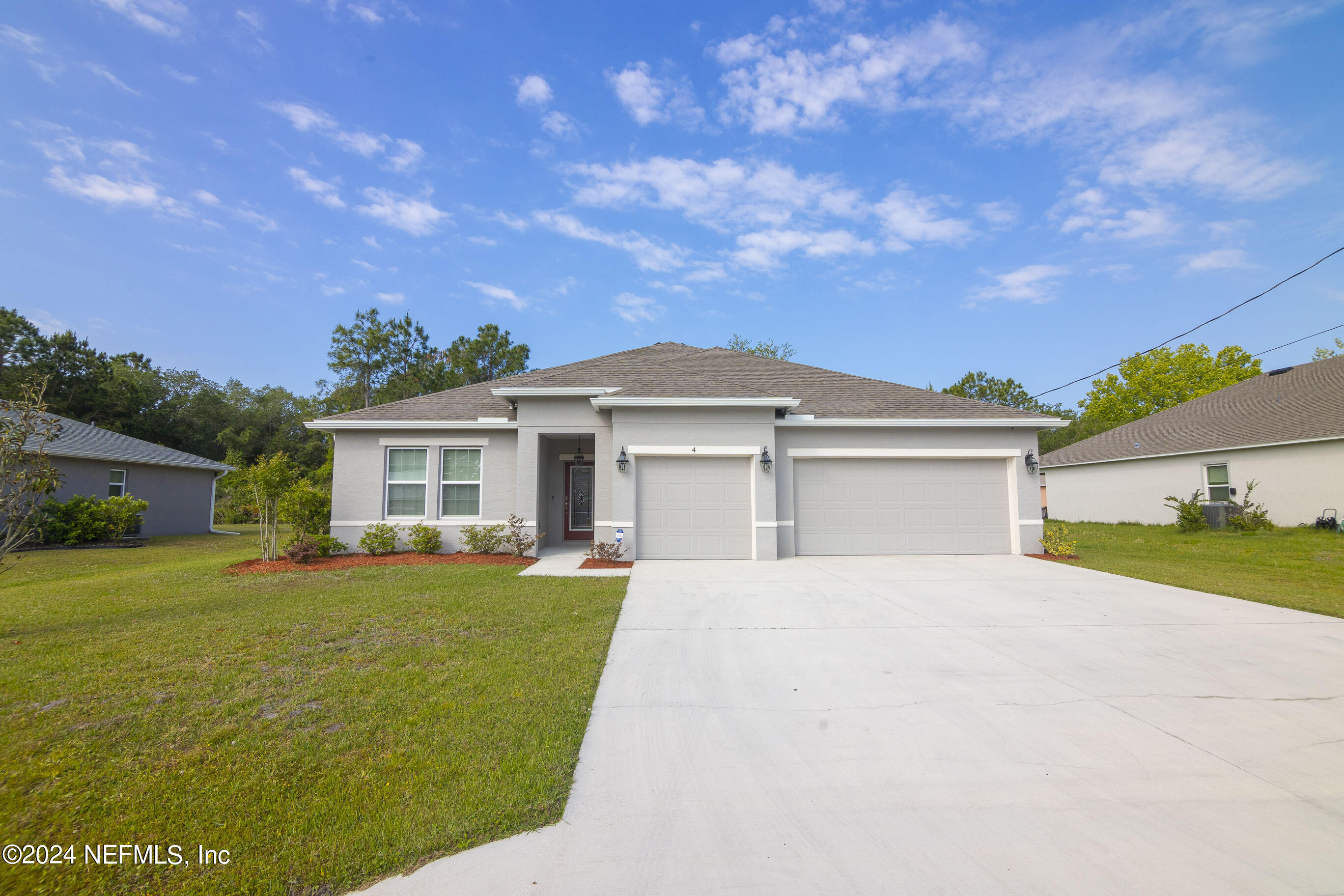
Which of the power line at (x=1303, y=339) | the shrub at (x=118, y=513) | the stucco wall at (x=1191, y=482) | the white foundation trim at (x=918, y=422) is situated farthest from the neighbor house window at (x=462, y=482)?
the power line at (x=1303, y=339)

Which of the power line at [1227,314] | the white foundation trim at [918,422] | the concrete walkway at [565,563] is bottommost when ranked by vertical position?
the concrete walkway at [565,563]

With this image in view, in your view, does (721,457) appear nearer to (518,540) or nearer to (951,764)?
(518,540)

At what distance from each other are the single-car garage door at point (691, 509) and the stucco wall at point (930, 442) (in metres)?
1.09

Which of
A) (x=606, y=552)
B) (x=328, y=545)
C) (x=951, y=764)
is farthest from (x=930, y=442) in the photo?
(x=328, y=545)

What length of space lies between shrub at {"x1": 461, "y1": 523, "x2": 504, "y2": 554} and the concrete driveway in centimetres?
679

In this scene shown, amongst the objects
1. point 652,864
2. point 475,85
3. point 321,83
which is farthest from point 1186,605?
point 321,83

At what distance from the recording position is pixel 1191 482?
19.0 metres

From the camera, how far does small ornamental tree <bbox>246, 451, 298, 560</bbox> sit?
10.6 metres

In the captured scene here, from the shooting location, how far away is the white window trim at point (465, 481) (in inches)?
496

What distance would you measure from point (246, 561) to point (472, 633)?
8.06 m

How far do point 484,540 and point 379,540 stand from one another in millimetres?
2257

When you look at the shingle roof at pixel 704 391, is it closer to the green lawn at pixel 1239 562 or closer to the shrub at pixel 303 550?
the shrub at pixel 303 550

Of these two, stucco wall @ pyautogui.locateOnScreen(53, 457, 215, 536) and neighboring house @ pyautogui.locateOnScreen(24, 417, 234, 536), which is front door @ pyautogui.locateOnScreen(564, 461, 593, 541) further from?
stucco wall @ pyautogui.locateOnScreen(53, 457, 215, 536)

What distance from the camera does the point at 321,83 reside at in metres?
12.3
